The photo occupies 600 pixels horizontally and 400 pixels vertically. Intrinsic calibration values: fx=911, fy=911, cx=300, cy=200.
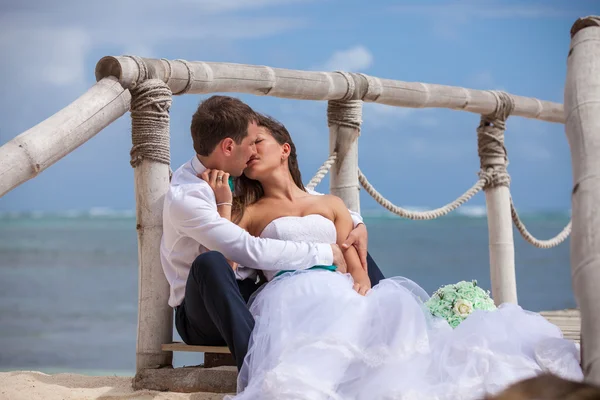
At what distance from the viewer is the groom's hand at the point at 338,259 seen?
3.16 meters

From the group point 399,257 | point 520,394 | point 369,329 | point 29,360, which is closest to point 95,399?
point 369,329

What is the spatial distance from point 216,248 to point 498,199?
8.55ft

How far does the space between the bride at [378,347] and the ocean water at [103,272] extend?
8.58 metres

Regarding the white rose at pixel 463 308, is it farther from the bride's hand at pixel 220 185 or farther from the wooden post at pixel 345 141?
the wooden post at pixel 345 141

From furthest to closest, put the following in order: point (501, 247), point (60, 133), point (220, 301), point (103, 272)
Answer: point (103, 272) → point (501, 247) → point (60, 133) → point (220, 301)

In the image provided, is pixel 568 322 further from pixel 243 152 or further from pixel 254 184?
pixel 243 152

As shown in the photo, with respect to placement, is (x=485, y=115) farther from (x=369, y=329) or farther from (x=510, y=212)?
(x=369, y=329)

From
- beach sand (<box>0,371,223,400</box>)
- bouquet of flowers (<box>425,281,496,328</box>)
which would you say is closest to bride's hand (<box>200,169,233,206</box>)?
beach sand (<box>0,371,223,400</box>)

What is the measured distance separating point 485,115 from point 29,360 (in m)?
8.61

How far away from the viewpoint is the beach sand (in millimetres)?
3051

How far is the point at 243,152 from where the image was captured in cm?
317

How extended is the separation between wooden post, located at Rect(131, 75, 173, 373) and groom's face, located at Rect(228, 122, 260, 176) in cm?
32

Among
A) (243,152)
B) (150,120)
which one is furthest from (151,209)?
(243,152)

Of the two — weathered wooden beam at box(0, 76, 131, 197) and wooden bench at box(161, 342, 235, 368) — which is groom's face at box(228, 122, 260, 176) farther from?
wooden bench at box(161, 342, 235, 368)
